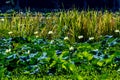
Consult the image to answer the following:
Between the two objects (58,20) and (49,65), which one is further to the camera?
(58,20)

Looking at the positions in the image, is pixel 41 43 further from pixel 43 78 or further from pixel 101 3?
pixel 101 3

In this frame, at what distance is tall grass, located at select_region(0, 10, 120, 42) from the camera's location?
1154cm

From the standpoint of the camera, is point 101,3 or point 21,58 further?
point 101,3

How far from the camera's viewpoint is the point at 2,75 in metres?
7.61

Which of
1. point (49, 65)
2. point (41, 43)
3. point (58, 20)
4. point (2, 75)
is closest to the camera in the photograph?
point (2, 75)

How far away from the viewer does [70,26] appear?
12.2 meters

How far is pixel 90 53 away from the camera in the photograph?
8820 mm

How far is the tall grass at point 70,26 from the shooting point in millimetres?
11539

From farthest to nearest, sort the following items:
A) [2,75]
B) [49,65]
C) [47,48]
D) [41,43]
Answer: [41,43], [47,48], [49,65], [2,75]

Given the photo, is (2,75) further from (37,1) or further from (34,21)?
(37,1)

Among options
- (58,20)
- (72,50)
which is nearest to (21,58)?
(72,50)

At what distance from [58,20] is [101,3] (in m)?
26.1

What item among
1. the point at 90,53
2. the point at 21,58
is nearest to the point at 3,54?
the point at 21,58

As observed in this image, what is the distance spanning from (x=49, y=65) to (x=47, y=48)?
116 cm
